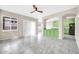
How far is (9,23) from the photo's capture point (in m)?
7.59

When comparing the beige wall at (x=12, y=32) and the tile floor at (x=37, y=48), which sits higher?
the beige wall at (x=12, y=32)

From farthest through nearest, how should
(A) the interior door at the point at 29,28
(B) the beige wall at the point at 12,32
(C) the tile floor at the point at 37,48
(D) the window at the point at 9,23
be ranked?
1. (A) the interior door at the point at 29,28
2. (D) the window at the point at 9,23
3. (B) the beige wall at the point at 12,32
4. (C) the tile floor at the point at 37,48

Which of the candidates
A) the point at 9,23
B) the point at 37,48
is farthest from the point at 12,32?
the point at 37,48

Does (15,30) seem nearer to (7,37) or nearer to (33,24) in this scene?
(7,37)

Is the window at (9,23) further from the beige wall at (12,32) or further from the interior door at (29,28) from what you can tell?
the interior door at (29,28)

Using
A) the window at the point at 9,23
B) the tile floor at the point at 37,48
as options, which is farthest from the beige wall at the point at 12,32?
the tile floor at the point at 37,48

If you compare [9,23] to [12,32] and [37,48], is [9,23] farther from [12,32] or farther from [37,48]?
[37,48]

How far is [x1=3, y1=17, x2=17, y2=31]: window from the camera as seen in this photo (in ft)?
23.7

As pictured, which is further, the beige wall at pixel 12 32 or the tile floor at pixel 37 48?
the beige wall at pixel 12 32

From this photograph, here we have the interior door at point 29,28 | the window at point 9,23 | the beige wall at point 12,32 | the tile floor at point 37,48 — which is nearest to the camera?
the tile floor at point 37,48

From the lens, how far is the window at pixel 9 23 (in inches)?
284

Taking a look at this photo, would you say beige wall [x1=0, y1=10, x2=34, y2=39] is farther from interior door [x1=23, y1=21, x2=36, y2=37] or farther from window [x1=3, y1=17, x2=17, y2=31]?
interior door [x1=23, y1=21, x2=36, y2=37]
